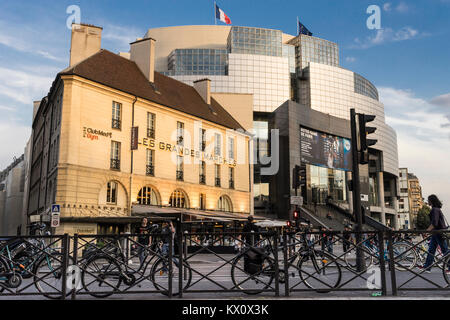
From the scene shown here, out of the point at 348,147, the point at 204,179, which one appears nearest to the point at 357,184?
the point at 204,179

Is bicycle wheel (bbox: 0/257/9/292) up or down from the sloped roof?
down

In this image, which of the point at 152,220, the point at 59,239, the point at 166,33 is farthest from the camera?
the point at 166,33

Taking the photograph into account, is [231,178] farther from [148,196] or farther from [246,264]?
[246,264]

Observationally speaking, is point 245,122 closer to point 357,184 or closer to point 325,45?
point 357,184

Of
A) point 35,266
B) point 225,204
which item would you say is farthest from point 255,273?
point 225,204

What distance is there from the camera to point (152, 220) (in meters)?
27.8

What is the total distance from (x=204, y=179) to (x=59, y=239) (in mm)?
26959

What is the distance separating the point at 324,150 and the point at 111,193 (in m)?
34.3

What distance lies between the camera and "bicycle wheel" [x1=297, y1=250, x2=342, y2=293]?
784 cm

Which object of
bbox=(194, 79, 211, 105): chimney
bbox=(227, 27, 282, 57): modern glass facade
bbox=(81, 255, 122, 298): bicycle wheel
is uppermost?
bbox=(227, 27, 282, 57): modern glass facade

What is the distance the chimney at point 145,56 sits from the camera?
3284cm

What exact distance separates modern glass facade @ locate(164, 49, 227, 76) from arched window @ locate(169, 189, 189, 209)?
3478cm

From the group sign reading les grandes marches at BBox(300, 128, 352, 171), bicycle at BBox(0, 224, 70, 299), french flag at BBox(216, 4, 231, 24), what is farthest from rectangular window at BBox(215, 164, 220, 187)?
french flag at BBox(216, 4, 231, 24)

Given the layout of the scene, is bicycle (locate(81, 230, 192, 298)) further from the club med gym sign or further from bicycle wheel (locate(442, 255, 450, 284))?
the club med gym sign
